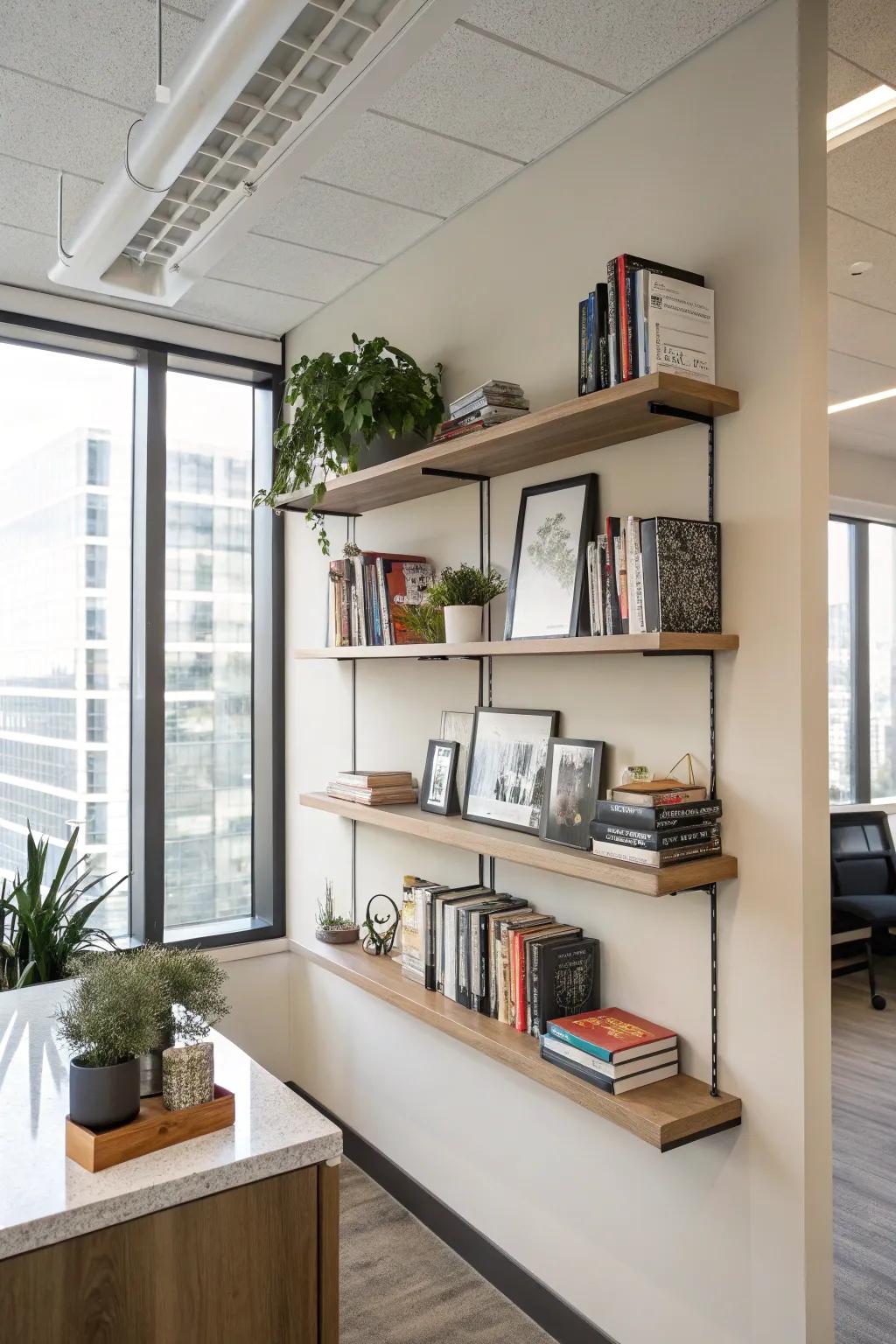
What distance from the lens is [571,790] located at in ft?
7.23

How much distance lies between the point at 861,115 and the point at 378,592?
5.39 ft

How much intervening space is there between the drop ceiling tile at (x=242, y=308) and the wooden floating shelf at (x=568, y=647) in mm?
1282

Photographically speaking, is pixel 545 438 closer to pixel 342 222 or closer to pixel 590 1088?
pixel 342 222

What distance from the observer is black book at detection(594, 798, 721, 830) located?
1.81 m

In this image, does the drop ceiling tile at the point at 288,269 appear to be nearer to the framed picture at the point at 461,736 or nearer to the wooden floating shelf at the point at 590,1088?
the framed picture at the point at 461,736

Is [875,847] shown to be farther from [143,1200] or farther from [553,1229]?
[143,1200]

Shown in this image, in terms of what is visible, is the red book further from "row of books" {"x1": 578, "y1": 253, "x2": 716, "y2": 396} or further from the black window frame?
the black window frame

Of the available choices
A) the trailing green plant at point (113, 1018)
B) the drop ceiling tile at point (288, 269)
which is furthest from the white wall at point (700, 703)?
the trailing green plant at point (113, 1018)

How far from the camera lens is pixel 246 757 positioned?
12.2 feet

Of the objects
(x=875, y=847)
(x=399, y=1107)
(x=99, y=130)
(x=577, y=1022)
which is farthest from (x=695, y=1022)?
(x=875, y=847)

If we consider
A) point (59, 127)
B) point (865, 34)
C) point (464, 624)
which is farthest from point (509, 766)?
point (59, 127)

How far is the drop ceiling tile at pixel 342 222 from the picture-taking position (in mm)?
2595

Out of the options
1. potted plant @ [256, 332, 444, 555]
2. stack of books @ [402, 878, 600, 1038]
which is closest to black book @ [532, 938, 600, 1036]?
stack of books @ [402, 878, 600, 1038]

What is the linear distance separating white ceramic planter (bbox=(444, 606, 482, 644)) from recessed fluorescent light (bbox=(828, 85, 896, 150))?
1.39m
